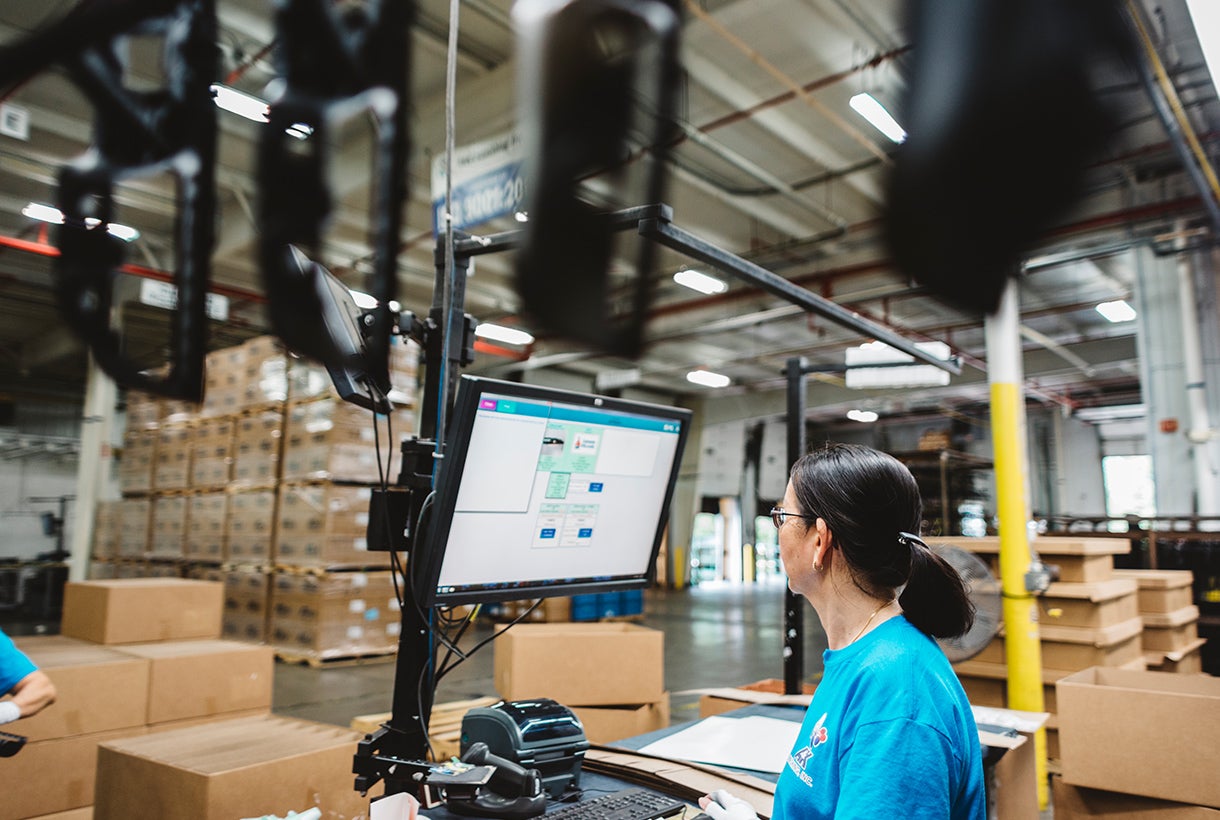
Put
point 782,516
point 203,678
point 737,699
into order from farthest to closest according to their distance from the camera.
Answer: point 203,678 → point 737,699 → point 782,516

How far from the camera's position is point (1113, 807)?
7.11ft

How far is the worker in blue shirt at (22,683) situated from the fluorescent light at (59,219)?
18.1 ft

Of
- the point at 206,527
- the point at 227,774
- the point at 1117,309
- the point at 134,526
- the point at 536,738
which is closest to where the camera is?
the point at 536,738

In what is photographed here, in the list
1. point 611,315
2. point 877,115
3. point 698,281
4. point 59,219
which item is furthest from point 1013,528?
point 59,219

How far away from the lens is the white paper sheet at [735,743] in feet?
5.57

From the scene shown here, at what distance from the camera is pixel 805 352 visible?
1250 cm

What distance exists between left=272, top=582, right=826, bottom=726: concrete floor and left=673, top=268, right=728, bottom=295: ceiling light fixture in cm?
365

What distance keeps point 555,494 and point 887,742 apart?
82 cm

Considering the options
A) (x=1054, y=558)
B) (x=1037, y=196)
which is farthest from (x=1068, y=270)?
(x=1054, y=558)

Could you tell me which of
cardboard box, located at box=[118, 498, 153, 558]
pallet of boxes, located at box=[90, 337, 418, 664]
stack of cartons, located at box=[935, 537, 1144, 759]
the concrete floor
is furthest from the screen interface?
cardboard box, located at box=[118, 498, 153, 558]

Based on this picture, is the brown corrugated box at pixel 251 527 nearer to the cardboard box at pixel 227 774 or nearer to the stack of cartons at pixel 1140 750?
the cardboard box at pixel 227 774

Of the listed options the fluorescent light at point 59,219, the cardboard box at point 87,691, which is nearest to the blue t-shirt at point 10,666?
the cardboard box at point 87,691

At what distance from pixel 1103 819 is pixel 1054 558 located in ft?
7.50

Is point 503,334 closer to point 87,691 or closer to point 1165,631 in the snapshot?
point 1165,631
